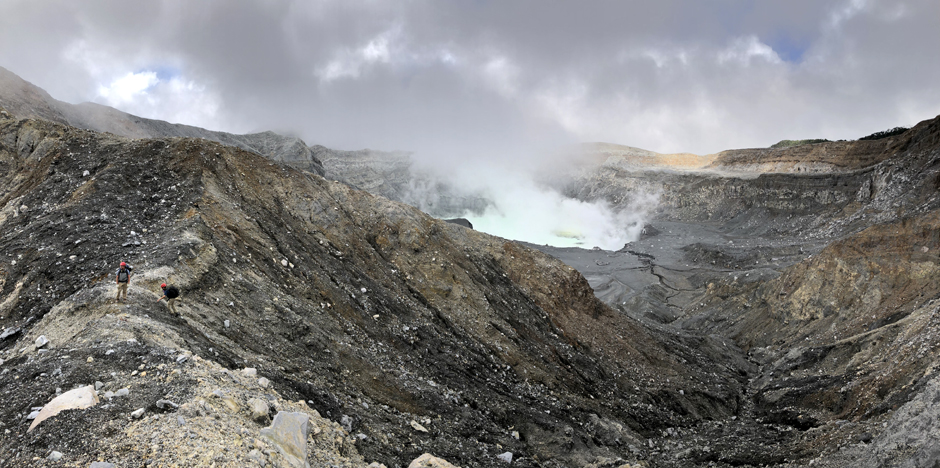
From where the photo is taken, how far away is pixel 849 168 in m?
60.9

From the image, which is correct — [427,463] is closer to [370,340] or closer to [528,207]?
[370,340]

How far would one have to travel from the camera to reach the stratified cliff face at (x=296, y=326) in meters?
7.79

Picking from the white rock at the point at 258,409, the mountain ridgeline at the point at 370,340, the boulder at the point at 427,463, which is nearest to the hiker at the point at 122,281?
the mountain ridgeline at the point at 370,340

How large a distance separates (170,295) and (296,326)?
3.19 meters

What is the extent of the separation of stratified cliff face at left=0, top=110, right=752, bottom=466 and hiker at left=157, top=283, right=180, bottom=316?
0.28 meters

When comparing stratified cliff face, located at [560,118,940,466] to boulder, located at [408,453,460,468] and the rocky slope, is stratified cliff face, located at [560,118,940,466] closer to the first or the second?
boulder, located at [408,453,460,468]

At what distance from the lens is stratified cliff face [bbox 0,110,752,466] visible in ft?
25.6

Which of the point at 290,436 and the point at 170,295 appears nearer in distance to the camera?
the point at 290,436

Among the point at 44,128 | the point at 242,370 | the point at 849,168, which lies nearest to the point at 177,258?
the point at 242,370

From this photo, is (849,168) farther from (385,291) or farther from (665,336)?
(385,291)

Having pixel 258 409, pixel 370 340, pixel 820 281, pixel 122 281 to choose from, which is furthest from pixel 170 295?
pixel 820 281

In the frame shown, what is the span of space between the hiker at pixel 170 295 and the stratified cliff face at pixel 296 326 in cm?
28

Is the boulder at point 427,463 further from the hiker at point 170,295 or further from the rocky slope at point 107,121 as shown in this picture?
the rocky slope at point 107,121

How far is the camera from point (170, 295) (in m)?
10.4
